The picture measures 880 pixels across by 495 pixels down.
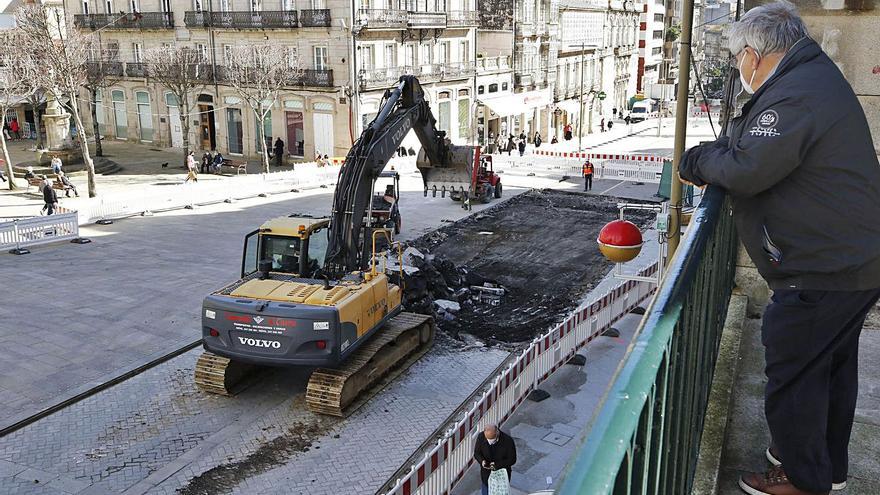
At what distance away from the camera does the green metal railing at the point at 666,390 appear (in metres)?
1.60

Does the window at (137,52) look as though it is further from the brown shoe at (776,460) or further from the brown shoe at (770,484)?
the brown shoe at (770,484)

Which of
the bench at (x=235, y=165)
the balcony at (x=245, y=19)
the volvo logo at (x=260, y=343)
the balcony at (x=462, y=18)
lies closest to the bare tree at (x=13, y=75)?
the bench at (x=235, y=165)

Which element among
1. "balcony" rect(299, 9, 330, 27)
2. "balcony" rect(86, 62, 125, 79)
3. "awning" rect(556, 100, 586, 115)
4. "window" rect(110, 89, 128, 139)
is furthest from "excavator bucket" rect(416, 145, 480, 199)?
"awning" rect(556, 100, 586, 115)

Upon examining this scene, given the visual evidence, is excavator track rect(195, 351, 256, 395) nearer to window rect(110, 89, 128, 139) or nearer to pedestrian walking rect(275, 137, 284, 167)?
pedestrian walking rect(275, 137, 284, 167)

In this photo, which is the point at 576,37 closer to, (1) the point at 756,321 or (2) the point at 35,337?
(2) the point at 35,337

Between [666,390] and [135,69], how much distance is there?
157ft

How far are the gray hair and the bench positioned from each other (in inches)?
1425

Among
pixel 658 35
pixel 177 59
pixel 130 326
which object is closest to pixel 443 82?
pixel 177 59

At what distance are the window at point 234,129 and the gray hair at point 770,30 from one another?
41.2 m

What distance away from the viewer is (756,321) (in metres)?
5.46

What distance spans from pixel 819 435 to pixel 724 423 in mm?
867

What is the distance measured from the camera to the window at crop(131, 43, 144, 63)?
45.1m

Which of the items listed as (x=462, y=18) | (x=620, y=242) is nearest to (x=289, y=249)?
(x=620, y=242)

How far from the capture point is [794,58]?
2.75 m
